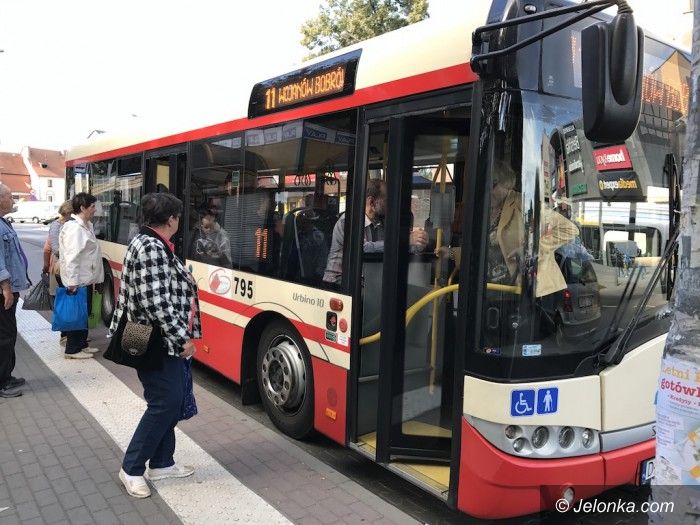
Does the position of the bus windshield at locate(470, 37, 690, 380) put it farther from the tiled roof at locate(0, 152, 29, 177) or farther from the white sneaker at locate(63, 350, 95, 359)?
the tiled roof at locate(0, 152, 29, 177)

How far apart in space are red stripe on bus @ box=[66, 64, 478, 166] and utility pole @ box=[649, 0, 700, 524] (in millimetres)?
1189

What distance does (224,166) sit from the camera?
5.18 m

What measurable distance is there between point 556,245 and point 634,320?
2.02ft

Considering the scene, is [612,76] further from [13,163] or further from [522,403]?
[13,163]

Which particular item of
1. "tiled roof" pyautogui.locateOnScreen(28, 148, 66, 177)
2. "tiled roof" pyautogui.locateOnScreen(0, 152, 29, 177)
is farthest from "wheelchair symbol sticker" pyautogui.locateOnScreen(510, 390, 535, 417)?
"tiled roof" pyautogui.locateOnScreen(0, 152, 29, 177)

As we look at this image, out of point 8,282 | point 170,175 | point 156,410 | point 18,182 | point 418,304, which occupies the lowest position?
point 156,410

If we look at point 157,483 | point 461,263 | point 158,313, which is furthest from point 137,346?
point 461,263

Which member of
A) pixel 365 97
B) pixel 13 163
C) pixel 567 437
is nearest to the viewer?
pixel 567 437

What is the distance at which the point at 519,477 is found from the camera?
109 inches

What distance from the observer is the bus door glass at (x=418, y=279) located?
3.38 metres

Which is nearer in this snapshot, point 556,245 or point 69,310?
point 556,245

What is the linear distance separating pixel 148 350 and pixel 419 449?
169 centimetres

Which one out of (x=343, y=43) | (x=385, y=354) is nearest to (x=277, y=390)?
(x=385, y=354)

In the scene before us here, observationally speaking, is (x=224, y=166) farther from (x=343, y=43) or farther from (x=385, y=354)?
(x=343, y=43)
